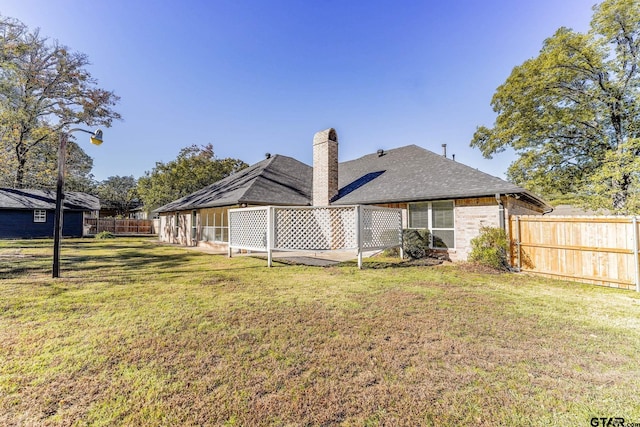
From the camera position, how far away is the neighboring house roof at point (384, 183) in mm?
9719

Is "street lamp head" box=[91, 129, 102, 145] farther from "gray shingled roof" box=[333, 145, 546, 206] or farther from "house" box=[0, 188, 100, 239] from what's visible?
"house" box=[0, 188, 100, 239]

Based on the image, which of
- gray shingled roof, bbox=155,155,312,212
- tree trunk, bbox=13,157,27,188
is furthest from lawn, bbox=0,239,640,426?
tree trunk, bbox=13,157,27,188

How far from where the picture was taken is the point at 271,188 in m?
14.8

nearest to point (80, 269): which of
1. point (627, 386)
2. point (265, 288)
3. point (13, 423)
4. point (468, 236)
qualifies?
point (265, 288)

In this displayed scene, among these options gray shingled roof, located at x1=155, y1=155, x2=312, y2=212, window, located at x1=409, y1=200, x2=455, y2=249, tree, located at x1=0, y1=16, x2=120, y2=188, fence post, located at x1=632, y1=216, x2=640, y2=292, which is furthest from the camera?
tree, located at x1=0, y1=16, x2=120, y2=188

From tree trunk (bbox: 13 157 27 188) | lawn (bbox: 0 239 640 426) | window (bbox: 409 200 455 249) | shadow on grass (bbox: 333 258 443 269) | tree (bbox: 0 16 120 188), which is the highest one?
tree (bbox: 0 16 120 188)

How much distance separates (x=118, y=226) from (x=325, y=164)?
84.8ft

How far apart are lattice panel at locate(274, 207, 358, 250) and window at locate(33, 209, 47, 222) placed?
23437 millimetres

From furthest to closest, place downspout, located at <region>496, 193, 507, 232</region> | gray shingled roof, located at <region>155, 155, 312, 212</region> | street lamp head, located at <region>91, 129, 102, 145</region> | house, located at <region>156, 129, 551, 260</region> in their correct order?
gray shingled roof, located at <region>155, 155, 312, 212</region> < house, located at <region>156, 129, 551, 260</region> < downspout, located at <region>496, 193, 507, 232</region> < street lamp head, located at <region>91, 129, 102, 145</region>

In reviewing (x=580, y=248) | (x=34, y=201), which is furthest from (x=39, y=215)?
(x=580, y=248)

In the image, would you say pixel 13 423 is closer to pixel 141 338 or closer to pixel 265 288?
pixel 141 338

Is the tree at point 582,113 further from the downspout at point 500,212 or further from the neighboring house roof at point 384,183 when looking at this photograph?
the downspout at point 500,212

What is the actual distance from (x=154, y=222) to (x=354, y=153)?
22698 mm

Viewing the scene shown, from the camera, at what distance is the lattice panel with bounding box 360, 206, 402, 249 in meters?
9.12
